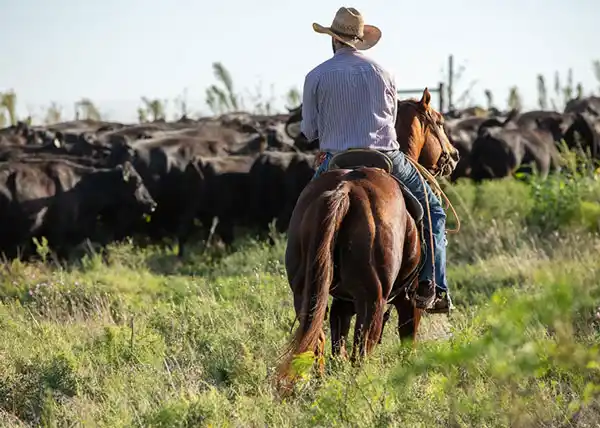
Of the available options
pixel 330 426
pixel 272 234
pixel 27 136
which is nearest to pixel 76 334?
pixel 330 426

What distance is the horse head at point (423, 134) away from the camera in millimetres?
6953

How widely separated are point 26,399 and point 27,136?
19.6 metres

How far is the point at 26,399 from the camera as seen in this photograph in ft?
20.1

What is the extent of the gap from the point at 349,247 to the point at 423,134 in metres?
1.80

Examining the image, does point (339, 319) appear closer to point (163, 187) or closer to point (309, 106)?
point (309, 106)

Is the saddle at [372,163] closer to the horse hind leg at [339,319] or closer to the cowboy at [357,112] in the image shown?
the cowboy at [357,112]

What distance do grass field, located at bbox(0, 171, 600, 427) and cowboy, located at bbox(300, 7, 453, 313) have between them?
613 millimetres

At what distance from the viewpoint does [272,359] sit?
261 inches

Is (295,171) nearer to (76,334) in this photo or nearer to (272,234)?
(272,234)

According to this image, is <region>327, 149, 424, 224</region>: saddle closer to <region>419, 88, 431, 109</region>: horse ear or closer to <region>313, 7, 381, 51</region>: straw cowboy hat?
<region>313, 7, 381, 51</region>: straw cowboy hat

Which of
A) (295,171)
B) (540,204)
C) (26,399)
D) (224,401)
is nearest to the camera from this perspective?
(224,401)

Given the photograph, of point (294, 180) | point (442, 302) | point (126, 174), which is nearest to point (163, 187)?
point (126, 174)

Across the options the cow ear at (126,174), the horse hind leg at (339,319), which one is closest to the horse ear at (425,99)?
the horse hind leg at (339,319)

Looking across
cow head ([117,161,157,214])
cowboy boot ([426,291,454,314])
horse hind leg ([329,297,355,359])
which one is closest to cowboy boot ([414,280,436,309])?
cowboy boot ([426,291,454,314])
